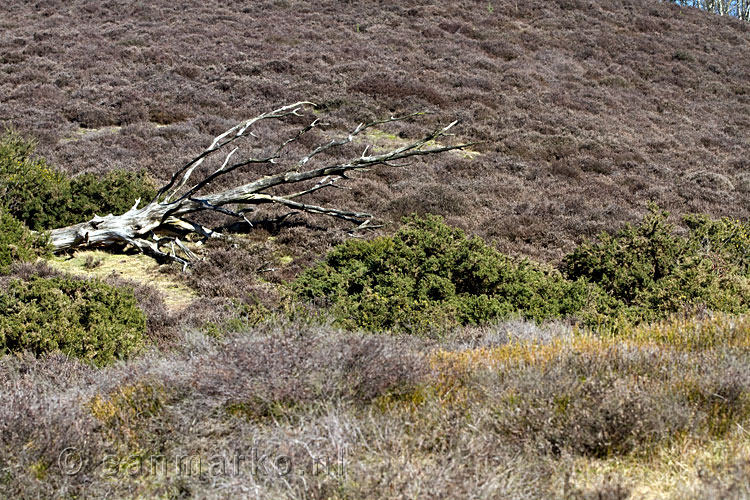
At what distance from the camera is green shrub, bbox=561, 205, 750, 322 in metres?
6.54

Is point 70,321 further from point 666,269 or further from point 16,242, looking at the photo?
Answer: point 666,269

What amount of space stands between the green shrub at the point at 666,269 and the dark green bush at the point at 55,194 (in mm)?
7311

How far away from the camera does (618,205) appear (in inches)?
488

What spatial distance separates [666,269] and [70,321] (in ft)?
23.1

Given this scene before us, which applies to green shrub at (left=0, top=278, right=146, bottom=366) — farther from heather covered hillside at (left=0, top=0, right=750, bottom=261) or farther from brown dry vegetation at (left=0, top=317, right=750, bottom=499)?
heather covered hillside at (left=0, top=0, right=750, bottom=261)

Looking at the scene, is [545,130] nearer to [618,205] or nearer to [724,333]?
[618,205]

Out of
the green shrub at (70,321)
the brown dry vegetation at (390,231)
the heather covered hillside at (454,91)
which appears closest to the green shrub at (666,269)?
the brown dry vegetation at (390,231)

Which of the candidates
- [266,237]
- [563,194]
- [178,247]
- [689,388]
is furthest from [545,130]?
[689,388]

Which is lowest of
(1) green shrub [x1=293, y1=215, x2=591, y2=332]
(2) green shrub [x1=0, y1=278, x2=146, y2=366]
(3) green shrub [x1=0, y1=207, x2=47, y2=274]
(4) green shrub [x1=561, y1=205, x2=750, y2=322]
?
(3) green shrub [x1=0, y1=207, x2=47, y2=274]

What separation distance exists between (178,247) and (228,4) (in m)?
23.9

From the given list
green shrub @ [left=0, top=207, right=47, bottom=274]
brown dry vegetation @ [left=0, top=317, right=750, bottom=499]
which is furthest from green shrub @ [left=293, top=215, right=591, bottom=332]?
green shrub @ [left=0, top=207, right=47, bottom=274]

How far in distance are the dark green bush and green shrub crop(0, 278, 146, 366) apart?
3.93m

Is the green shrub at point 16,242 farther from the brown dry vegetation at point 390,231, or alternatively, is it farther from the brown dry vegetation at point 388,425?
the brown dry vegetation at point 388,425

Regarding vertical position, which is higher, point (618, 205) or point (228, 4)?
point (228, 4)
